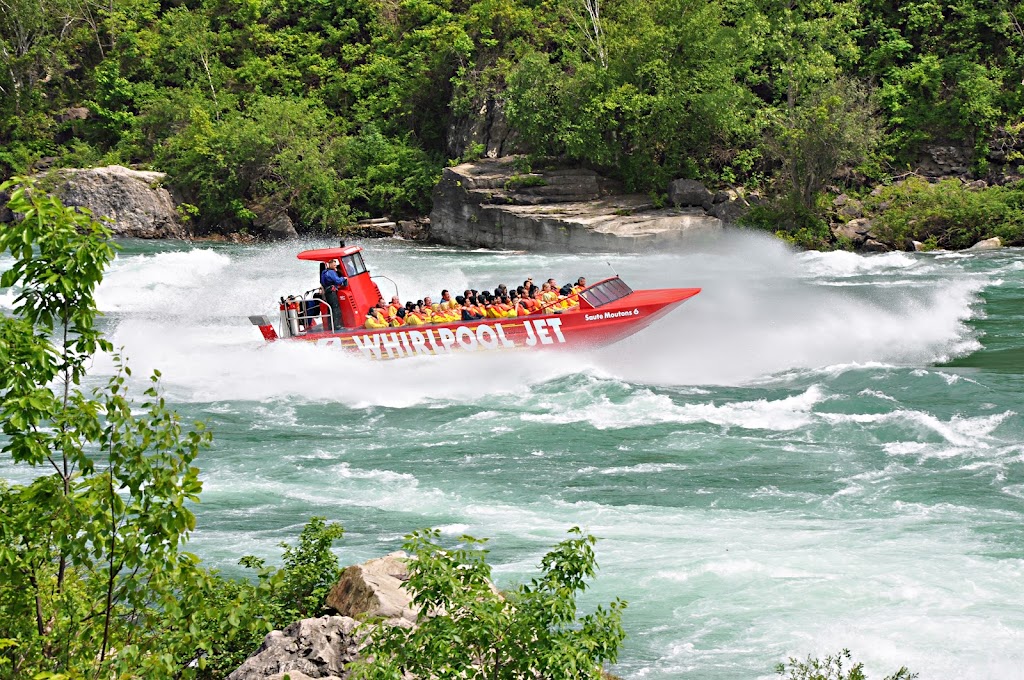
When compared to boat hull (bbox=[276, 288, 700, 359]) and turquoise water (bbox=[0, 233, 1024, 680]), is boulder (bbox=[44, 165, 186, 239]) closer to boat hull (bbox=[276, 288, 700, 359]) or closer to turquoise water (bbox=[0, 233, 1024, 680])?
turquoise water (bbox=[0, 233, 1024, 680])

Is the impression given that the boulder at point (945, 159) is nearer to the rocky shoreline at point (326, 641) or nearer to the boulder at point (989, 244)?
the boulder at point (989, 244)

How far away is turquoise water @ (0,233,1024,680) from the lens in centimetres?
1017

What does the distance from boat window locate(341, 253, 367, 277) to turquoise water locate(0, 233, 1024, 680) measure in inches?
72.4

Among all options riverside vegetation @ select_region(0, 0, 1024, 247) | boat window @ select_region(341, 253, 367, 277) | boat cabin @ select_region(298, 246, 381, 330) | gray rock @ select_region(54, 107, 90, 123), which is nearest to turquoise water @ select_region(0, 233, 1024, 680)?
boat cabin @ select_region(298, 246, 381, 330)

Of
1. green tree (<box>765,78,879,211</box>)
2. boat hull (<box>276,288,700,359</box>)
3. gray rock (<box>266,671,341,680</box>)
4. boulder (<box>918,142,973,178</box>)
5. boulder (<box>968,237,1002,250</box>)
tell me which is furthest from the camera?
boulder (<box>918,142,973,178</box>)

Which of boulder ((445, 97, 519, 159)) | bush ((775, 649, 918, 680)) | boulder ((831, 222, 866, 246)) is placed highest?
boulder ((445, 97, 519, 159))

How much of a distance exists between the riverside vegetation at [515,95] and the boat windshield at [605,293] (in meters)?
18.9

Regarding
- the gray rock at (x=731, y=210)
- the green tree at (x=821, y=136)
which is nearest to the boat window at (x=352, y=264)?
the gray rock at (x=731, y=210)

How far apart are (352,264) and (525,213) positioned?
20152 mm

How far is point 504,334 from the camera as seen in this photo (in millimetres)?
22062

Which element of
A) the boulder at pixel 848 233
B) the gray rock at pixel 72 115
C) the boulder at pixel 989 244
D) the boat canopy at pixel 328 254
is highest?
the gray rock at pixel 72 115

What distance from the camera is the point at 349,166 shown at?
5009 cm

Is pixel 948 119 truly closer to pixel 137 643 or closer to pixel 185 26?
pixel 185 26

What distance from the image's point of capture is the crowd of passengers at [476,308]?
22516 mm
